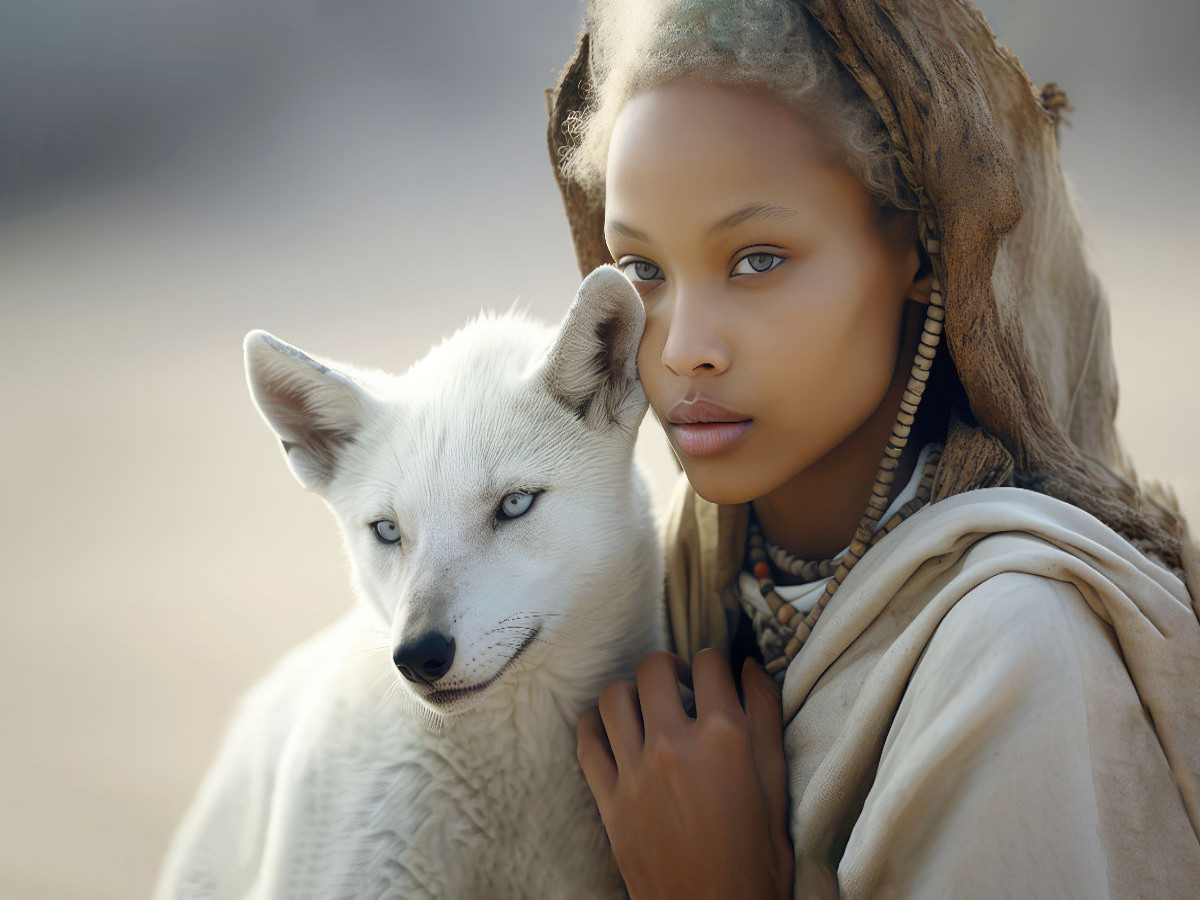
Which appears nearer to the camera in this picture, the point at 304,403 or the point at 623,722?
the point at 623,722

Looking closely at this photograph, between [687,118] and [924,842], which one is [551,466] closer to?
[687,118]

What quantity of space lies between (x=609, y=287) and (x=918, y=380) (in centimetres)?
40

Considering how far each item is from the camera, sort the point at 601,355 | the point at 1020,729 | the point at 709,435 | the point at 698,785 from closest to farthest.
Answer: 1. the point at 1020,729
2. the point at 698,785
3. the point at 709,435
4. the point at 601,355

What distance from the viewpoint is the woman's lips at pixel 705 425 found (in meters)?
1.15

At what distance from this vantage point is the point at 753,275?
1.12 meters

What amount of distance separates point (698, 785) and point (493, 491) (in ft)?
1.40

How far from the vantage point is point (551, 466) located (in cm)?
124

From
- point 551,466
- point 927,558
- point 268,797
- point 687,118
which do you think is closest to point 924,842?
point 927,558

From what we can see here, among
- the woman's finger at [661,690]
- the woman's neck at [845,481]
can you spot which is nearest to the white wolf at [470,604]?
the woman's finger at [661,690]

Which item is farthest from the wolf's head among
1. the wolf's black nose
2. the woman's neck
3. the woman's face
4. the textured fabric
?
the textured fabric

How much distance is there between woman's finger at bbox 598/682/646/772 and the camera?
1.16 metres

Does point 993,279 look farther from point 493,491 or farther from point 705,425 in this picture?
point 493,491

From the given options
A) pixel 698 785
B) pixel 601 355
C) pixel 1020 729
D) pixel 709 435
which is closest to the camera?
pixel 1020 729

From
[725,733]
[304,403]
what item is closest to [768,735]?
[725,733]
